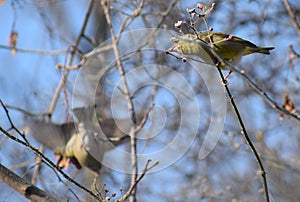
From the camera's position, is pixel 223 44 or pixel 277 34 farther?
pixel 277 34

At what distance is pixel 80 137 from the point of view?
3793mm

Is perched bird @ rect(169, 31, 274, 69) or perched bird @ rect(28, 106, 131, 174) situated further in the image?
perched bird @ rect(28, 106, 131, 174)

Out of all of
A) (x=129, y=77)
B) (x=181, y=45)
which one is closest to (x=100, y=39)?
(x=129, y=77)

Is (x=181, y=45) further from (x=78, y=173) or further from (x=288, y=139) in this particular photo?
(x=288, y=139)

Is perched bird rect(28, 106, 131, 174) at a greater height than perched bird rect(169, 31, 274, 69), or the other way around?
perched bird rect(28, 106, 131, 174)

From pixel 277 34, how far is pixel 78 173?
220 cm

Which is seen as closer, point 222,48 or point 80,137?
point 222,48

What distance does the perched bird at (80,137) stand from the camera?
12.3 ft

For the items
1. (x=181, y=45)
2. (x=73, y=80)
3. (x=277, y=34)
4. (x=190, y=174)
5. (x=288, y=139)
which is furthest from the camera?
(x=288, y=139)

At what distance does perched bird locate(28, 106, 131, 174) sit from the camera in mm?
3764

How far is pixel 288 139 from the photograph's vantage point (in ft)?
20.6

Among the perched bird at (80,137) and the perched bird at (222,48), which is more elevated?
the perched bird at (80,137)

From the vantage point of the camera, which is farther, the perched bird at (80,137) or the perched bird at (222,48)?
the perched bird at (80,137)

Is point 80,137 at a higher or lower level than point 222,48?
higher
